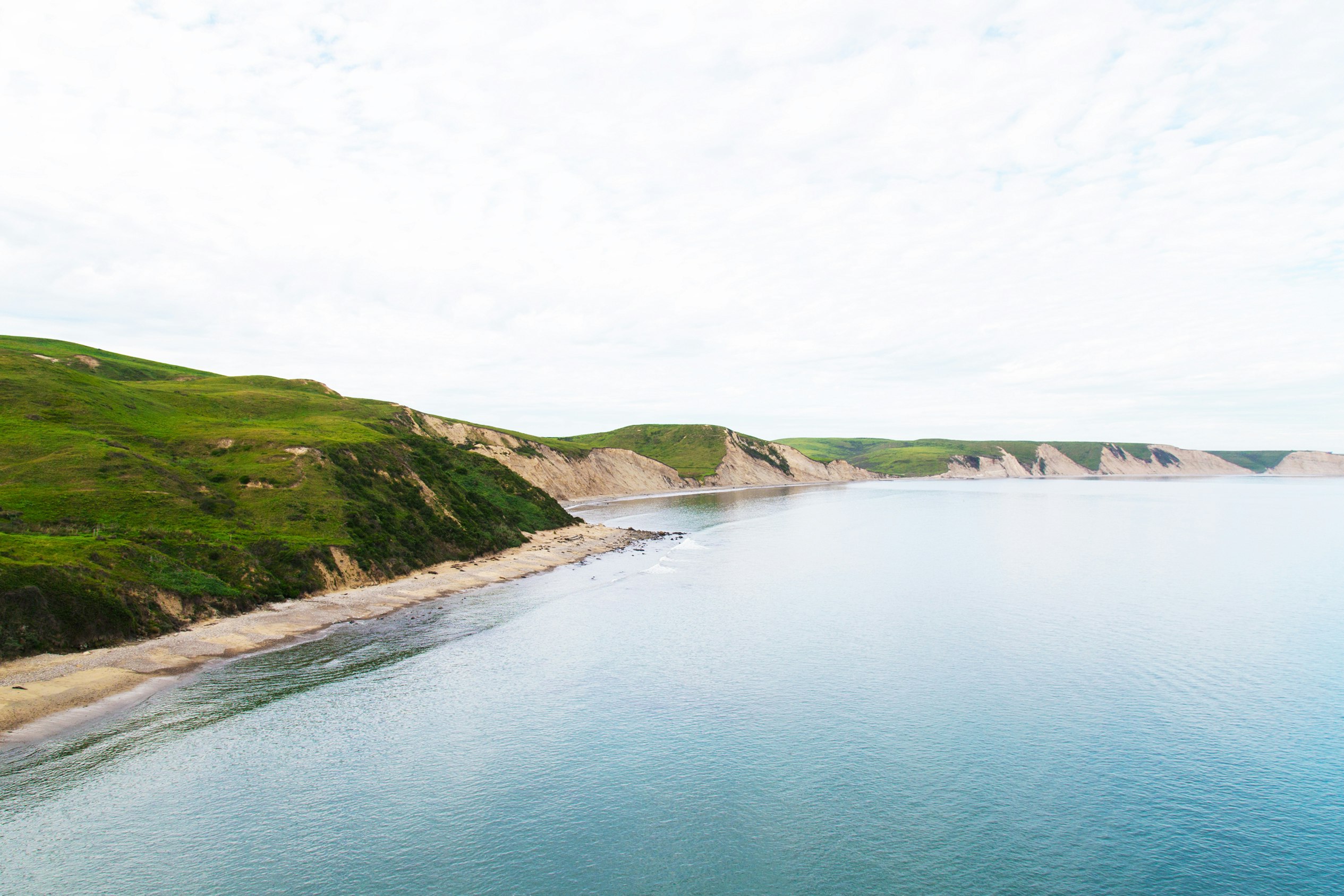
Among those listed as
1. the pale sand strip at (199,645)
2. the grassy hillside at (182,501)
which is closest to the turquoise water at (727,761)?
the pale sand strip at (199,645)

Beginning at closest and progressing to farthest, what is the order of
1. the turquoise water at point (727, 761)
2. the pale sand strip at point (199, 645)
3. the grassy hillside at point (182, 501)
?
the turquoise water at point (727, 761), the pale sand strip at point (199, 645), the grassy hillside at point (182, 501)

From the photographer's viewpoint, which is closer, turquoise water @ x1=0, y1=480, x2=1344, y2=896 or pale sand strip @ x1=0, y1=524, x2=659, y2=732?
turquoise water @ x1=0, y1=480, x2=1344, y2=896

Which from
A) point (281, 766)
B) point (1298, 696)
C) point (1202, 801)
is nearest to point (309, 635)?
point (281, 766)

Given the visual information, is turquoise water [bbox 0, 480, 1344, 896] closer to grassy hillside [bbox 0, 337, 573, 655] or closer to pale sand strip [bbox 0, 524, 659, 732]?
pale sand strip [bbox 0, 524, 659, 732]

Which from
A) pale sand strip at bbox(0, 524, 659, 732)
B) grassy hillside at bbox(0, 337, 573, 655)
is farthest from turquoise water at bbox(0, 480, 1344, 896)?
grassy hillside at bbox(0, 337, 573, 655)

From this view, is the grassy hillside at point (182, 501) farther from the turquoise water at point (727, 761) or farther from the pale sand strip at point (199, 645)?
the turquoise water at point (727, 761)

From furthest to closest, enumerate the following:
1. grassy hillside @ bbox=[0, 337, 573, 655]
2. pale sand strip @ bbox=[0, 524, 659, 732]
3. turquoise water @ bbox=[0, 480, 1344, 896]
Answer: grassy hillside @ bbox=[0, 337, 573, 655] → pale sand strip @ bbox=[0, 524, 659, 732] → turquoise water @ bbox=[0, 480, 1344, 896]

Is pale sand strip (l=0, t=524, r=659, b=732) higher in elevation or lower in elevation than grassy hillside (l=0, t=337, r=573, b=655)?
lower
